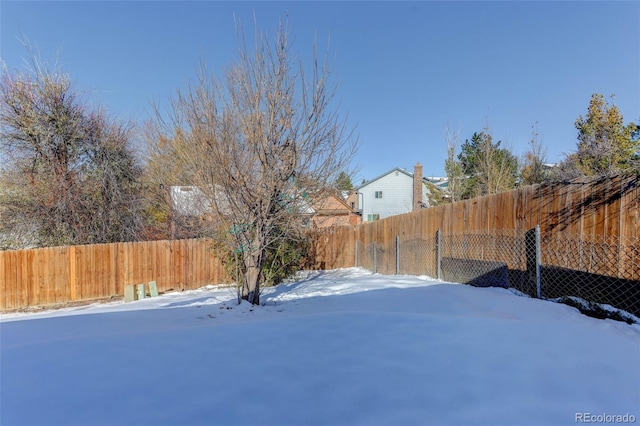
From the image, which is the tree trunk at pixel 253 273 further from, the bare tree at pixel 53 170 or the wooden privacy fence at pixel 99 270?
the bare tree at pixel 53 170

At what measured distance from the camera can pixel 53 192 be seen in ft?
31.8

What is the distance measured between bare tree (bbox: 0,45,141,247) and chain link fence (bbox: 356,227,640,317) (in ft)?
35.2

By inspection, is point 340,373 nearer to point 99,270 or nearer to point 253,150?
point 253,150

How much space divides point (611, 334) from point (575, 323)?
0.85 feet

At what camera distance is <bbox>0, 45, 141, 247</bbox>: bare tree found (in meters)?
9.50

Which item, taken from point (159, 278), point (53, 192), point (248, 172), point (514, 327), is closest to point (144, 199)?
point (53, 192)

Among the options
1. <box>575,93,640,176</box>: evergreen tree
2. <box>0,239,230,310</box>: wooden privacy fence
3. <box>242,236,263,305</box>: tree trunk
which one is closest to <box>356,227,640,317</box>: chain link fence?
<box>242,236,263,305</box>: tree trunk

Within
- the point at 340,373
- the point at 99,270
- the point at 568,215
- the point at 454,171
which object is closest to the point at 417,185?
the point at 454,171

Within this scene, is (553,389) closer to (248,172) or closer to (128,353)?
(128,353)

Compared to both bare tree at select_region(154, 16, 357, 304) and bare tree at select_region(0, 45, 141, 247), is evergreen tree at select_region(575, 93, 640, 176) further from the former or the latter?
bare tree at select_region(0, 45, 141, 247)

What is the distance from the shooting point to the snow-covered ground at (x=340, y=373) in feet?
5.51

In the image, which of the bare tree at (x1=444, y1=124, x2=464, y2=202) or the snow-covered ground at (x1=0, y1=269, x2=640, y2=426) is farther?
the bare tree at (x1=444, y1=124, x2=464, y2=202)

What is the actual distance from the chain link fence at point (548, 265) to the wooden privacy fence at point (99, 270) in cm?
717
